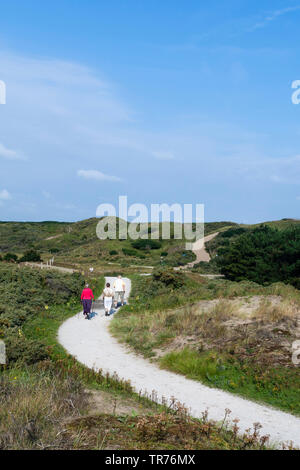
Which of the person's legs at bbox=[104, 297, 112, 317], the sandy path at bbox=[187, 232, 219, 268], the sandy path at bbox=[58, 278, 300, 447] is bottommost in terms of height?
the sandy path at bbox=[58, 278, 300, 447]

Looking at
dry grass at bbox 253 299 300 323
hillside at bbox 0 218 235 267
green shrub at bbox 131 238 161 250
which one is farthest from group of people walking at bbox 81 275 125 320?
green shrub at bbox 131 238 161 250

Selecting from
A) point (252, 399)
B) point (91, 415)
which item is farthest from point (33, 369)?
point (252, 399)

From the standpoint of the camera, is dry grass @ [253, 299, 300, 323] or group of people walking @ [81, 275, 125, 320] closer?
dry grass @ [253, 299, 300, 323]

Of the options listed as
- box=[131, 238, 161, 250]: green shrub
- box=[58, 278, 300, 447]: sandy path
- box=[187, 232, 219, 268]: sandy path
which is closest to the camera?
box=[58, 278, 300, 447]: sandy path

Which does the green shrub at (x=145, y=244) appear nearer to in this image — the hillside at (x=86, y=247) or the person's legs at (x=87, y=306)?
the hillside at (x=86, y=247)

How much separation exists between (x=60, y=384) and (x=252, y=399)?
460 centimetres

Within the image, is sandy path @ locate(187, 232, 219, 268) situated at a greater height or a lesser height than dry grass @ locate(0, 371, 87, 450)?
greater

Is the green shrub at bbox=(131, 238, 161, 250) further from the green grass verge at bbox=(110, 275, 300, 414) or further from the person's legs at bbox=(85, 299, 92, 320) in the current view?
the green grass verge at bbox=(110, 275, 300, 414)

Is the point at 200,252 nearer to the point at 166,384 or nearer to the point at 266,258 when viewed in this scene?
the point at 266,258

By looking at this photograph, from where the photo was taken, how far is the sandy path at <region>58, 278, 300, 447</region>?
812 centimetres

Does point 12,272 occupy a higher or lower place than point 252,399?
higher

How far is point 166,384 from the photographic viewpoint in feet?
33.8

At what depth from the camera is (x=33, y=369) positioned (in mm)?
10008
